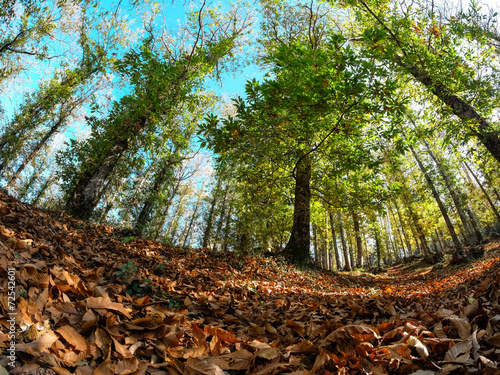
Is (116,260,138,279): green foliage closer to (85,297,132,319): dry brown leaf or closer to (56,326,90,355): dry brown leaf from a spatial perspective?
(85,297,132,319): dry brown leaf

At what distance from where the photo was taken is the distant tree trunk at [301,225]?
740cm

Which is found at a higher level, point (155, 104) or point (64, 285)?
point (155, 104)

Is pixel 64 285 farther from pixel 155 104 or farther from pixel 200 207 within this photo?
pixel 200 207

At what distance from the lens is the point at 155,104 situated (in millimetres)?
5586

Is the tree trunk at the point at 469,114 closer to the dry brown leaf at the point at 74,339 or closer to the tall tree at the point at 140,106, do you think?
the tall tree at the point at 140,106

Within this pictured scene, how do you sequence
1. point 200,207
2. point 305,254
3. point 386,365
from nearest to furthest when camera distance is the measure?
point 386,365 → point 305,254 → point 200,207

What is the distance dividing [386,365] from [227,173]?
5.58 metres

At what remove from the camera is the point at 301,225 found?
25.6 feet

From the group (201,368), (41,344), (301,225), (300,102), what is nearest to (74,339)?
(41,344)

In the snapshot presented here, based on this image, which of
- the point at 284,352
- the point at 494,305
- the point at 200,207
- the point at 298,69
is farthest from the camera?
the point at 200,207

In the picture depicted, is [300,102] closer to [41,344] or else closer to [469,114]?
[41,344]

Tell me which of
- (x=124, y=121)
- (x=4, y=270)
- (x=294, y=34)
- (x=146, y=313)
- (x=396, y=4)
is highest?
(x=294, y=34)

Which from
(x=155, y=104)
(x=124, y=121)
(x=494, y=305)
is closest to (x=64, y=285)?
(x=494, y=305)

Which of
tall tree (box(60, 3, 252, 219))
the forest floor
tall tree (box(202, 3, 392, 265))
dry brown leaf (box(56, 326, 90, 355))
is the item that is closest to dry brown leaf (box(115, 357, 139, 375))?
the forest floor
